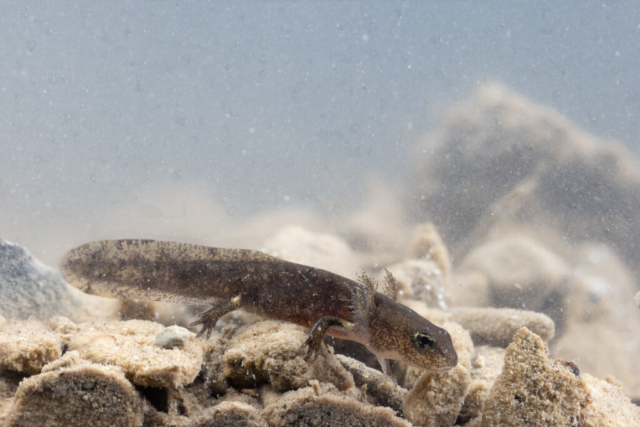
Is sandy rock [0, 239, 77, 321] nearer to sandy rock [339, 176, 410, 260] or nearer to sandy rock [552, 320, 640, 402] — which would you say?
sandy rock [339, 176, 410, 260]

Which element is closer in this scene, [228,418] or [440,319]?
[228,418]

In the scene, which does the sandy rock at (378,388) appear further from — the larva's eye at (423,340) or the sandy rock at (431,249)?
the sandy rock at (431,249)

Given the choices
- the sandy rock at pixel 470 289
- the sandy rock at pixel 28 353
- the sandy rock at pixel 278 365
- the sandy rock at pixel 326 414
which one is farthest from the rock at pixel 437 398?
the sandy rock at pixel 470 289

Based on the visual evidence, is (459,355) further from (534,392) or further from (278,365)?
(278,365)

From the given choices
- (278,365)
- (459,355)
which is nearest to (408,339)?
(459,355)

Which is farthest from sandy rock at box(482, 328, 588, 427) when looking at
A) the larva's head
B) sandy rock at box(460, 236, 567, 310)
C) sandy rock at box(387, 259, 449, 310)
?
sandy rock at box(460, 236, 567, 310)

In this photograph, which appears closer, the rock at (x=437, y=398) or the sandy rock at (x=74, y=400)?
the sandy rock at (x=74, y=400)
